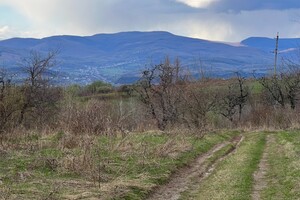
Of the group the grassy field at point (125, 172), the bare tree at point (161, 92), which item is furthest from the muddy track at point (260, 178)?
the bare tree at point (161, 92)

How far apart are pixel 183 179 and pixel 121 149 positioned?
4337 millimetres

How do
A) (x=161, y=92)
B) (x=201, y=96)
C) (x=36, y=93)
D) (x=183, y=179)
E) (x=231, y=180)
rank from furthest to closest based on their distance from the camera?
1. (x=201, y=96)
2. (x=161, y=92)
3. (x=36, y=93)
4. (x=183, y=179)
5. (x=231, y=180)

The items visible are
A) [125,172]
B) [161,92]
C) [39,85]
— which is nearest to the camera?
[125,172]

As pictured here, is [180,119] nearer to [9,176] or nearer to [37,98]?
[37,98]

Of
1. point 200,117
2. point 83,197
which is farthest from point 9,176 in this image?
point 200,117

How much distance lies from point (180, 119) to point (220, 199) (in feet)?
120

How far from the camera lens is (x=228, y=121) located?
177 ft

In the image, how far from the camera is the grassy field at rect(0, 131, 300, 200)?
11.3m

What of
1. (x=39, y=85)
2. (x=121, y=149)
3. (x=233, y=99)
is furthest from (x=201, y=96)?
(x=121, y=149)

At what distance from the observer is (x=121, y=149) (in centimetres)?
1834

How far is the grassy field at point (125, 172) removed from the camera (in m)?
11.3

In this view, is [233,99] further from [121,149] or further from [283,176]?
[283,176]

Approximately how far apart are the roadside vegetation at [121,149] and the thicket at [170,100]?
0.49ft

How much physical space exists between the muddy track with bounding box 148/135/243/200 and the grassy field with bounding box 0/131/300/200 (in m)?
0.17
